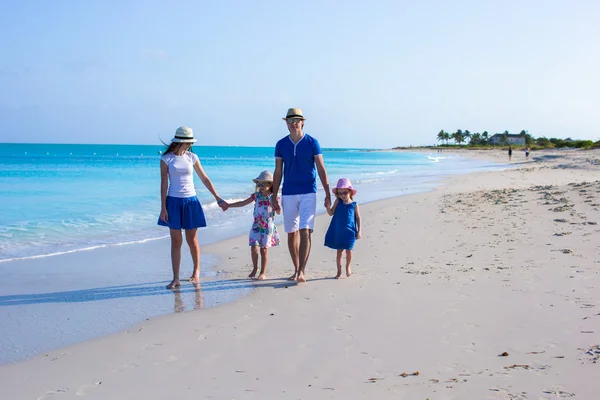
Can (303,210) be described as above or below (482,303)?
above

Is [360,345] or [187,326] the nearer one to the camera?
[360,345]

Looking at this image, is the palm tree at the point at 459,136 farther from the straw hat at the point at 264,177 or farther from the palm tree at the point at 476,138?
the straw hat at the point at 264,177

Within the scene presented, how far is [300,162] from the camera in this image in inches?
233

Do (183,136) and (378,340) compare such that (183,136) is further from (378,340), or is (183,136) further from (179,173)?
(378,340)

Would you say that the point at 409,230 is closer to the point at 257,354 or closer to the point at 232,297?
the point at 232,297

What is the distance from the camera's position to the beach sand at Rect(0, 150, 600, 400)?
326 centimetres

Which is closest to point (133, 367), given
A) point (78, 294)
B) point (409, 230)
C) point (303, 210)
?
point (78, 294)

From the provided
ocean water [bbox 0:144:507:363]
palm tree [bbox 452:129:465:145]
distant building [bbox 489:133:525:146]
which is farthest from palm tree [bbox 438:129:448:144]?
ocean water [bbox 0:144:507:363]

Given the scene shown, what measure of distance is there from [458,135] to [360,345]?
158603 millimetres

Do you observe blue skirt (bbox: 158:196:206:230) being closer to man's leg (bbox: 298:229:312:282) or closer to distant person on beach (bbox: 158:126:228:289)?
distant person on beach (bbox: 158:126:228:289)

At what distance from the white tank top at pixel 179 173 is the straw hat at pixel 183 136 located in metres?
0.17

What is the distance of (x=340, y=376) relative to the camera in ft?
11.2

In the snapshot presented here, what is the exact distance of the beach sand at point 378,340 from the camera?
10.7ft

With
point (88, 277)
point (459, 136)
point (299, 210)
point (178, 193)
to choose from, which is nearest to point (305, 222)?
point (299, 210)
